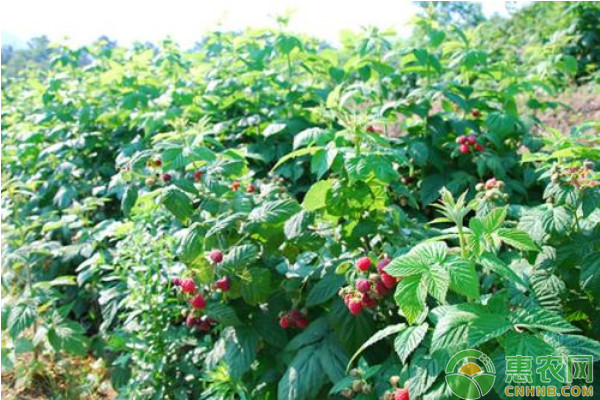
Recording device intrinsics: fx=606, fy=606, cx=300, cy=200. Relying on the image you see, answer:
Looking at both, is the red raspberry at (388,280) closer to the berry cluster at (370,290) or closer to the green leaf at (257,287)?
the berry cluster at (370,290)

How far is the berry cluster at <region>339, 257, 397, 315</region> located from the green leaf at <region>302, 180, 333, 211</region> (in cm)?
39

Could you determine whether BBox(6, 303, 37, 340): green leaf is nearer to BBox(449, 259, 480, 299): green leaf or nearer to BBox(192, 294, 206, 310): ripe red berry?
BBox(192, 294, 206, 310): ripe red berry

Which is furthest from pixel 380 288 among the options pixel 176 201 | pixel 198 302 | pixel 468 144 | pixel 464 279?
pixel 468 144

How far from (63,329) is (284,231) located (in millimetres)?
1597

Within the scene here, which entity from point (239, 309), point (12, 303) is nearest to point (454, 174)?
point (239, 309)

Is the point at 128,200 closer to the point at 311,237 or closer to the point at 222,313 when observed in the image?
the point at 222,313

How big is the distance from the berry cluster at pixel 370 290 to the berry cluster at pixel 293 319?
0.38 metres

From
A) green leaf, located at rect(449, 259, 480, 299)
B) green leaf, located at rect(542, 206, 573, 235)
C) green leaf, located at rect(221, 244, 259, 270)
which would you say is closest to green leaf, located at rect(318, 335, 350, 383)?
green leaf, located at rect(221, 244, 259, 270)

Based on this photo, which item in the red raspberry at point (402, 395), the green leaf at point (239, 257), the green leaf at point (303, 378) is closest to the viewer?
the red raspberry at point (402, 395)

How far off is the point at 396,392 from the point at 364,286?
0.33 m

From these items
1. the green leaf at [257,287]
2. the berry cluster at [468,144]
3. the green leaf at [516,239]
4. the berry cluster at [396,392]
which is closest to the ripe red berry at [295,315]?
the green leaf at [257,287]

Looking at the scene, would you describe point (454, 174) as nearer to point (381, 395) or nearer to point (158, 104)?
point (381, 395)

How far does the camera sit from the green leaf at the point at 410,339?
60.6 inches

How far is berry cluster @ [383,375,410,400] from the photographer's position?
1576 mm
